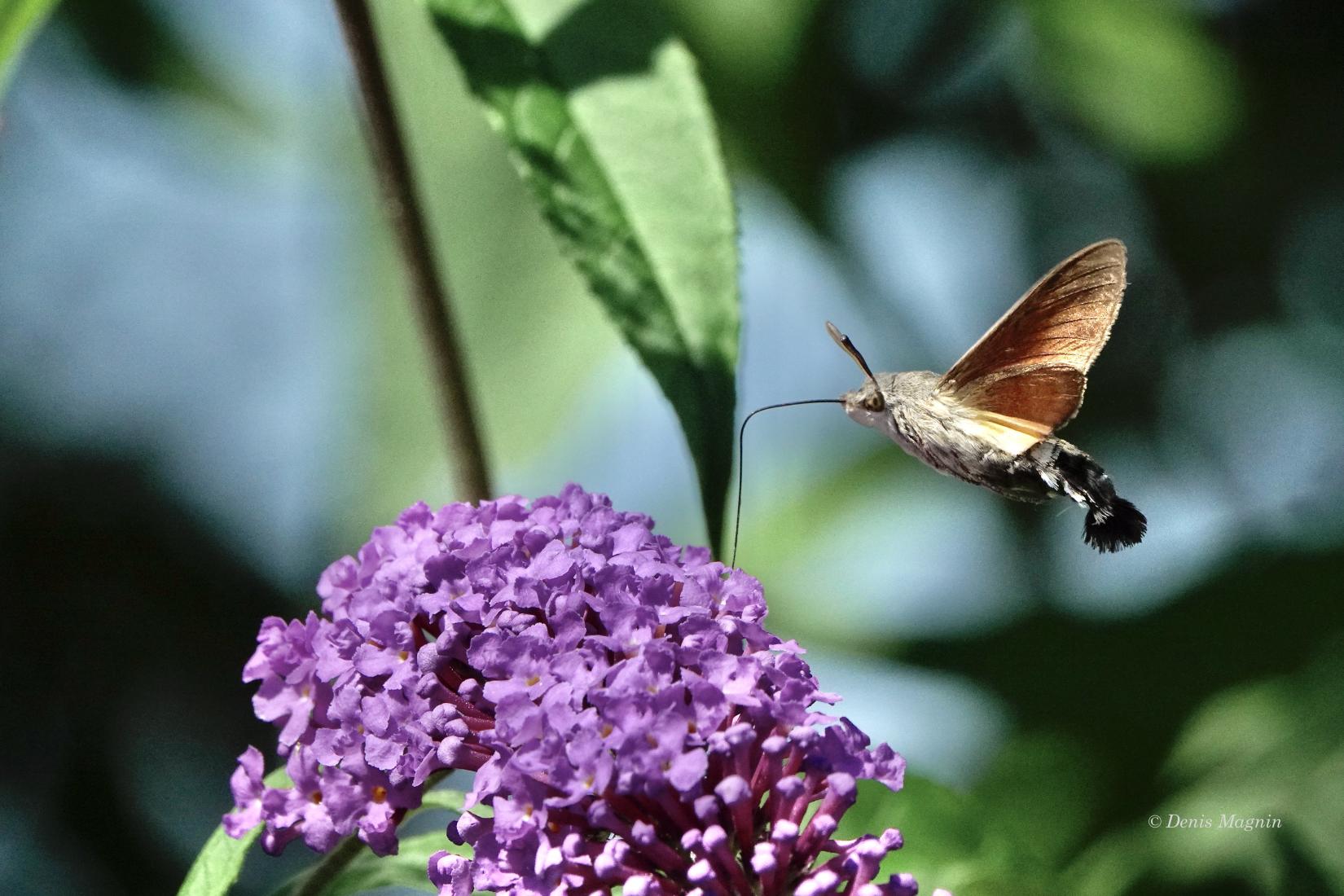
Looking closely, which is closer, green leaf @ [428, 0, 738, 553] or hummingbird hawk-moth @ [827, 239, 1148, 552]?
green leaf @ [428, 0, 738, 553]

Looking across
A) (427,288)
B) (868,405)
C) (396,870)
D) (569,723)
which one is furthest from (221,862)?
(868,405)

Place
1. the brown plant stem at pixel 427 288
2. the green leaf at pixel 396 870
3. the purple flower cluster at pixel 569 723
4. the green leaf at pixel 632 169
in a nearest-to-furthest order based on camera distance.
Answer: the purple flower cluster at pixel 569 723
the green leaf at pixel 632 169
the green leaf at pixel 396 870
the brown plant stem at pixel 427 288

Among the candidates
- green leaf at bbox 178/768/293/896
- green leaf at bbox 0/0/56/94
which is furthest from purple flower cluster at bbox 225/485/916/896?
green leaf at bbox 0/0/56/94

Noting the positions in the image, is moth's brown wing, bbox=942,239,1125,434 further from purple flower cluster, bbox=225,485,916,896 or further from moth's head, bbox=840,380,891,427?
purple flower cluster, bbox=225,485,916,896

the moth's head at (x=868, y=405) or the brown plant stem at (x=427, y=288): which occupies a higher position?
the moth's head at (x=868, y=405)

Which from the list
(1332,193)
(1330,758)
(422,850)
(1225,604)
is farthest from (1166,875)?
(1332,193)

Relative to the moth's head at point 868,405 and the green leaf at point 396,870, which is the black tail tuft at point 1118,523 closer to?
the moth's head at point 868,405

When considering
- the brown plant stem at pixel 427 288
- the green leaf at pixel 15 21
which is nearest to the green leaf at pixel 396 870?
the brown plant stem at pixel 427 288
